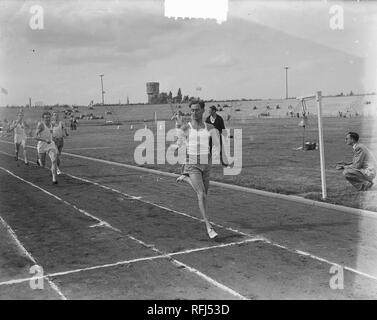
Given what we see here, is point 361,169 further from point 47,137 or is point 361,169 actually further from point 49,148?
point 47,137

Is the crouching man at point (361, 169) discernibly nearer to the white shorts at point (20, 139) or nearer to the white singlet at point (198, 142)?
the white singlet at point (198, 142)

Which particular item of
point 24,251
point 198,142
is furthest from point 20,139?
point 198,142

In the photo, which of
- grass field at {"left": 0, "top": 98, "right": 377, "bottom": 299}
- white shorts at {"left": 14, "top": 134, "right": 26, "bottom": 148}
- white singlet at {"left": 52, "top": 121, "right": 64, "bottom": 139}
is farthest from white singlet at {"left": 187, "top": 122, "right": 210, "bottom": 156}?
white shorts at {"left": 14, "top": 134, "right": 26, "bottom": 148}

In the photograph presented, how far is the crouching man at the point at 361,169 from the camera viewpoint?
10109 mm

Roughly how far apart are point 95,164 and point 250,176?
7.04 m

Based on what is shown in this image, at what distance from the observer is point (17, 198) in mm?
10695

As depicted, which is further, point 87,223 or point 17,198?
point 17,198

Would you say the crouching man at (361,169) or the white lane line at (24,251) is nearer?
the white lane line at (24,251)

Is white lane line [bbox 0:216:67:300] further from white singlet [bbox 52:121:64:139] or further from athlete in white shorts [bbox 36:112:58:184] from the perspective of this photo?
white singlet [bbox 52:121:64:139]

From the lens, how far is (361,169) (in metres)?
10.2

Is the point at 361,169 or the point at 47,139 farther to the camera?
the point at 47,139

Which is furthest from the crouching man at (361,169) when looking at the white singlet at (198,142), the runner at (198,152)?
the white singlet at (198,142)
